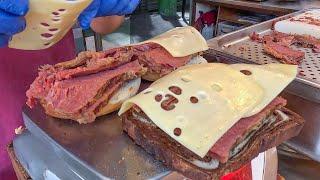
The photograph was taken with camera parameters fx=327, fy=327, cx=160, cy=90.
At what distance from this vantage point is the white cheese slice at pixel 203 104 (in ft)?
1.77

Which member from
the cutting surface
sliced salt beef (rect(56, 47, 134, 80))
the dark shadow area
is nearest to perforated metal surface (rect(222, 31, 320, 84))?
sliced salt beef (rect(56, 47, 134, 80))

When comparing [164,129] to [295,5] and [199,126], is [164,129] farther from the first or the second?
[295,5]

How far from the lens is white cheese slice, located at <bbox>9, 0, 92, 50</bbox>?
1.94 feet

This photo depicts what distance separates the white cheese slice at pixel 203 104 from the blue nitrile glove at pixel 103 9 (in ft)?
0.89

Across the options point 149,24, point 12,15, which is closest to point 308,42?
point 12,15

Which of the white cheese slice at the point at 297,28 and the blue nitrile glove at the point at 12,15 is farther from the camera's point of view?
the white cheese slice at the point at 297,28

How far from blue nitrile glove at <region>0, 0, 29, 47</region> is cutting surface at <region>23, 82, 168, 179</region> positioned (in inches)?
7.3

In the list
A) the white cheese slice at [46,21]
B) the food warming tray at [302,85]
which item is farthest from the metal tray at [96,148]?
the food warming tray at [302,85]

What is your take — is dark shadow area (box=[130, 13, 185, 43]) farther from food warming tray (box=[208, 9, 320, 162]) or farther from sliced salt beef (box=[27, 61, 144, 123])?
sliced salt beef (box=[27, 61, 144, 123])

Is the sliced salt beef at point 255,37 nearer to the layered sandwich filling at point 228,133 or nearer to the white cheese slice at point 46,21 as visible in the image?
the layered sandwich filling at point 228,133

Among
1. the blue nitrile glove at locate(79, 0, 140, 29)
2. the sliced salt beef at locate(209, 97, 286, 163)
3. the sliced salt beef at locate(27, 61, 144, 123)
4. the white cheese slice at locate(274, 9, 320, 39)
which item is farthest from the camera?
the white cheese slice at locate(274, 9, 320, 39)

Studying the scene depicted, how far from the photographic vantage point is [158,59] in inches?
31.8

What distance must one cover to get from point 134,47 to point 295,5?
171cm

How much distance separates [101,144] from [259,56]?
2.62 feet
